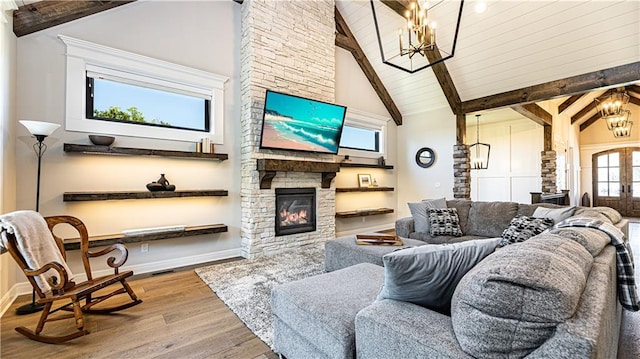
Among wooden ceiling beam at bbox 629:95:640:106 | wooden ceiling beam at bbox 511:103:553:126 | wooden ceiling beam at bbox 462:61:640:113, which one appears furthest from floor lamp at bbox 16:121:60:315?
wooden ceiling beam at bbox 629:95:640:106

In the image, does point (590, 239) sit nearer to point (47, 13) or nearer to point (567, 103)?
point (47, 13)

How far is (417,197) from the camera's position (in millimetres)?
6855

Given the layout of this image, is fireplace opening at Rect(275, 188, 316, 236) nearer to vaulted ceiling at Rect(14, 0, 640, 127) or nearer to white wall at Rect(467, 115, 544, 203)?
vaulted ceiling at Rect(14, 0, 640, 127)

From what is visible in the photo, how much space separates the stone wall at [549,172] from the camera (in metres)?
6.82

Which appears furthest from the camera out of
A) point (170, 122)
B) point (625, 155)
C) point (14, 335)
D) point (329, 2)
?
point (625, 155)

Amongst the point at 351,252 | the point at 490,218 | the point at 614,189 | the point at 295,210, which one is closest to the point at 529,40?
the point at 490,218

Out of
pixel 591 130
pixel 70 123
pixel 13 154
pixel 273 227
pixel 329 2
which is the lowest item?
pixel 273 227

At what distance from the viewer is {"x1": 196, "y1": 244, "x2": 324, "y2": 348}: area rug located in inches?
96.0

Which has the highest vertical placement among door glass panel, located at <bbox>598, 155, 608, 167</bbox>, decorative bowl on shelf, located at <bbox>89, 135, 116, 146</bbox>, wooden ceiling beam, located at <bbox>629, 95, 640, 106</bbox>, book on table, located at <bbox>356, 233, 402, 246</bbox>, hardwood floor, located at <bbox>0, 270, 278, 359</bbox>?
wooden ceiling beam, located at <bbox>629, 95, 640, 106</bbox>

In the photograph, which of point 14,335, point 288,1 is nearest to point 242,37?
point 288,1

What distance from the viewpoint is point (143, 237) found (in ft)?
11.5

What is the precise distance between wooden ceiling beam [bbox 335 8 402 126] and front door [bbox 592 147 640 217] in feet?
26.8

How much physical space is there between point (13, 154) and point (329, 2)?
16.8ft

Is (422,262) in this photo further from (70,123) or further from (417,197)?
(417,197)
